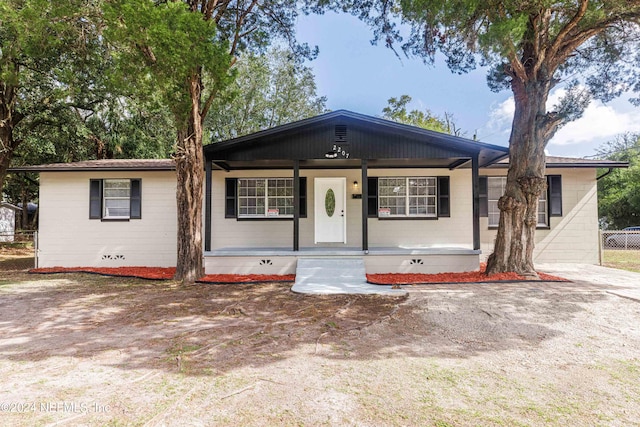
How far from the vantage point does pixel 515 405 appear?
2318 mm

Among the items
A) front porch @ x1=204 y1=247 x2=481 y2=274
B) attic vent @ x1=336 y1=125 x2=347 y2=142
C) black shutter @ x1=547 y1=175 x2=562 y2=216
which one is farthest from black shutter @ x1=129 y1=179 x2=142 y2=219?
black shutter @ x1=547 y1=175 x2=562 y2=216

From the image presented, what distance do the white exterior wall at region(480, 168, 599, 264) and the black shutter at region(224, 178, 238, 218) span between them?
894 centimetres

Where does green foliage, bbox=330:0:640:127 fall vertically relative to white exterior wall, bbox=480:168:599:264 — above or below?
above

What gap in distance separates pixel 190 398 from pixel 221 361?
0.68 metres

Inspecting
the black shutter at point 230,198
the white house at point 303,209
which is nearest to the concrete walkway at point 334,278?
the white house at point 303,209

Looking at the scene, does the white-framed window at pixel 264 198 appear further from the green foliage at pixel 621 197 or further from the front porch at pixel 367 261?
the green foliage at pixel 621 197

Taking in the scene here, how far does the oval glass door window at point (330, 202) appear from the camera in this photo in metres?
9.36

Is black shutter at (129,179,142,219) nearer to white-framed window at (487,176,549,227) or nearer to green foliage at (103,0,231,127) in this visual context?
green foliage at (103,0,231,127)

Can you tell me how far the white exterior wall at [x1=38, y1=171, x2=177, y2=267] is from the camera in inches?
360

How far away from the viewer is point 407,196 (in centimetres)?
948

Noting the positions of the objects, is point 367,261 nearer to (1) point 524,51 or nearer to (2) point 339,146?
(2) point 339,146

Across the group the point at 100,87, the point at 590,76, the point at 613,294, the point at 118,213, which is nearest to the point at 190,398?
the point at 613,294

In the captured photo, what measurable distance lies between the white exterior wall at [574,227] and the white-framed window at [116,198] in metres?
12.1

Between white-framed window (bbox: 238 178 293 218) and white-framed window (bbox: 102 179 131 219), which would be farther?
white-framed window (bbox: 238 178 293 218)
